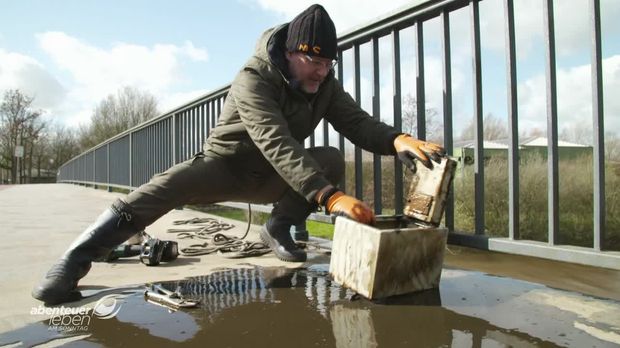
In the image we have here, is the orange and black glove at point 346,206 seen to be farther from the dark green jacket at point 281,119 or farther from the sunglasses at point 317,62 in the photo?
the sunglasses at point 317,62

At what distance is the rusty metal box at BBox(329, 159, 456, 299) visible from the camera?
163 cm

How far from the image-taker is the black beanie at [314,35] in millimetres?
1966

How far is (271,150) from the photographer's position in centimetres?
186

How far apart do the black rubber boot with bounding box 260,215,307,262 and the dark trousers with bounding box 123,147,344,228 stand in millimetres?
45

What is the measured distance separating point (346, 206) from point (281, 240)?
3.24 feet

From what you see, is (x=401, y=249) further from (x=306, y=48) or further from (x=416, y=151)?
(x=306, y=48)

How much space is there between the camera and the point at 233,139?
2.21m

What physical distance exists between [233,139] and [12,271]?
1.33 metres

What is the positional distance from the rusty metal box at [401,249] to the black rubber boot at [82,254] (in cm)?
97

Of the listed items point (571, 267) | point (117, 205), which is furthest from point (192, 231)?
point (571, 267)

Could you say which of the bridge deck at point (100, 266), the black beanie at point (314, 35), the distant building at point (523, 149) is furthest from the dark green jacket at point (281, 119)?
the bridge deck at point (100, 266)

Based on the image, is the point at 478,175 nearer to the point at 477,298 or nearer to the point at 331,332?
the point at 477,298

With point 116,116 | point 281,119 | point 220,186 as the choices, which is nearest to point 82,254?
point 220,186

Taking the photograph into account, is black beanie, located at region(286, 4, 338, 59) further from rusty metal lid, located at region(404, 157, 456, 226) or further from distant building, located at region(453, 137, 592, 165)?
distant building, located at region(453, 137, 592, 165)
